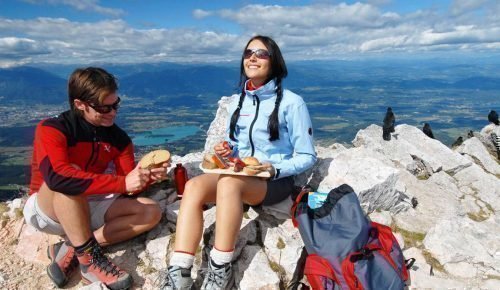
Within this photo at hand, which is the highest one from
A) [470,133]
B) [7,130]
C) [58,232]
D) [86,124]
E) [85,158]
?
[86,124]

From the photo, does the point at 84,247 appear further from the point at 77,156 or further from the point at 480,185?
the point at 480,185

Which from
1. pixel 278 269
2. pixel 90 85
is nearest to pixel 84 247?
pixel 90 85

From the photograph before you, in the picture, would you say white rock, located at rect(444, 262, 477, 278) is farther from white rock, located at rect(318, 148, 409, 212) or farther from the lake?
the lake

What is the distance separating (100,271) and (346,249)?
10.6 ft

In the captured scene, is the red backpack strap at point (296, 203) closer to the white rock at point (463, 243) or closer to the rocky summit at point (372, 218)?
the rocky summit at point (372, 218)

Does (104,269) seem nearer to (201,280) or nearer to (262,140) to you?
(201,280)

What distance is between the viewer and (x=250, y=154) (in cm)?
561

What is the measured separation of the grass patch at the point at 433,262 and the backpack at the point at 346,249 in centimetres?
80

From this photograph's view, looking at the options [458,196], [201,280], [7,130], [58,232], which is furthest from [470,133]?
[7,130]

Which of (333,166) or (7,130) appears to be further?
A: (7,130)

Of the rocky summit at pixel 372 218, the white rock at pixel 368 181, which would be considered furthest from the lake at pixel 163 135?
the white rock at pixel 368 181

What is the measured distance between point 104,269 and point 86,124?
6.69ft

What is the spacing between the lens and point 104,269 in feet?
14.9

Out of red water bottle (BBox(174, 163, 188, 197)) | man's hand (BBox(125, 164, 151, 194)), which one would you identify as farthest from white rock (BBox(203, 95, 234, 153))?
man's hand (BBox(125, 164, 151, 194))
